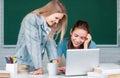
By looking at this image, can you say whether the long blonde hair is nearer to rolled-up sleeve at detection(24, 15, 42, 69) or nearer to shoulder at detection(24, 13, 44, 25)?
shoulder at detection(24, 13, 44, 25)

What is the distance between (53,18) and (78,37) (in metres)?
0.42

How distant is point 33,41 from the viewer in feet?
8.90

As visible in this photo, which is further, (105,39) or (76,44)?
(105,39)

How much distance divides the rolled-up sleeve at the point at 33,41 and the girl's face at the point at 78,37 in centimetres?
37

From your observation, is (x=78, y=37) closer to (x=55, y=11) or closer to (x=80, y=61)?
(x=55, y=11)

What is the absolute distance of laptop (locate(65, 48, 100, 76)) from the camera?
81.8 inches

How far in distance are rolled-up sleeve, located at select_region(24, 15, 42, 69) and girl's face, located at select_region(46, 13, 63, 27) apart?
0.70 ft

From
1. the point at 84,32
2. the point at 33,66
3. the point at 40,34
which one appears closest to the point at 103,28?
the point at 84,32

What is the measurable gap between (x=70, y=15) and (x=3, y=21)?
2.93 ft

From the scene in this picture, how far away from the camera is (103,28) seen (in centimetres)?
356

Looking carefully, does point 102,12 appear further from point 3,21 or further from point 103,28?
point 3,21

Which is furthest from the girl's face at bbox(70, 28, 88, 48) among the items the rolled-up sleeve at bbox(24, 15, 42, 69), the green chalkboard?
the green chalkboard

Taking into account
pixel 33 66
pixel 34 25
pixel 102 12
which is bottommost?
pixel 33 66

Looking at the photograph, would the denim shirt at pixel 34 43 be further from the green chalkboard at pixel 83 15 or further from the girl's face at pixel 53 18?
the green chalkboard at pixel 83 15
